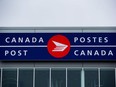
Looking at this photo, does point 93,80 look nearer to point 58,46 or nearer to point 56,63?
point 56,63

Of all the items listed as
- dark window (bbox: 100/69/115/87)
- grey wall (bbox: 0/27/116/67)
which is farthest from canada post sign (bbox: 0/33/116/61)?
dark window (bbox: 100/69/115/87)

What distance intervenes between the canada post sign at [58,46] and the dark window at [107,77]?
0.71 metres

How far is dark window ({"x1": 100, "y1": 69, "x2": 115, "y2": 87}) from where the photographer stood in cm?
14700

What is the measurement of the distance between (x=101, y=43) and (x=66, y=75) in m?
2.79

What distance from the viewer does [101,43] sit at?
14712cm

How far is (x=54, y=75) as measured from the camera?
483 feet

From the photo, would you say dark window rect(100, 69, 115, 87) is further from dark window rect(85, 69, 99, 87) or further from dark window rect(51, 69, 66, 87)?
dark window rect(51, 69, 66, 87)

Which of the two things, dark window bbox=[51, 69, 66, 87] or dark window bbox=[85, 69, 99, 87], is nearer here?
dark window bbox=[85, 69, 99, 87]

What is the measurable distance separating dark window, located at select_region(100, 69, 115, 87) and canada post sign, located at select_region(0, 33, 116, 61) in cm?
71

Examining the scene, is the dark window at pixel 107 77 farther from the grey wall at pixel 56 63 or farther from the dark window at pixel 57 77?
the dark window at pixel 57 77

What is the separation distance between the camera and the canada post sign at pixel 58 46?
147 meters

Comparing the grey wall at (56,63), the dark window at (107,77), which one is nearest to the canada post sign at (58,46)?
the grey wall at (56,63)

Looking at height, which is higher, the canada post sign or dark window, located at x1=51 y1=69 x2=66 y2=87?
the canada post sign

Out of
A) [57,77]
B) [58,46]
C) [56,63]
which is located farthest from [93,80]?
[58,46]
